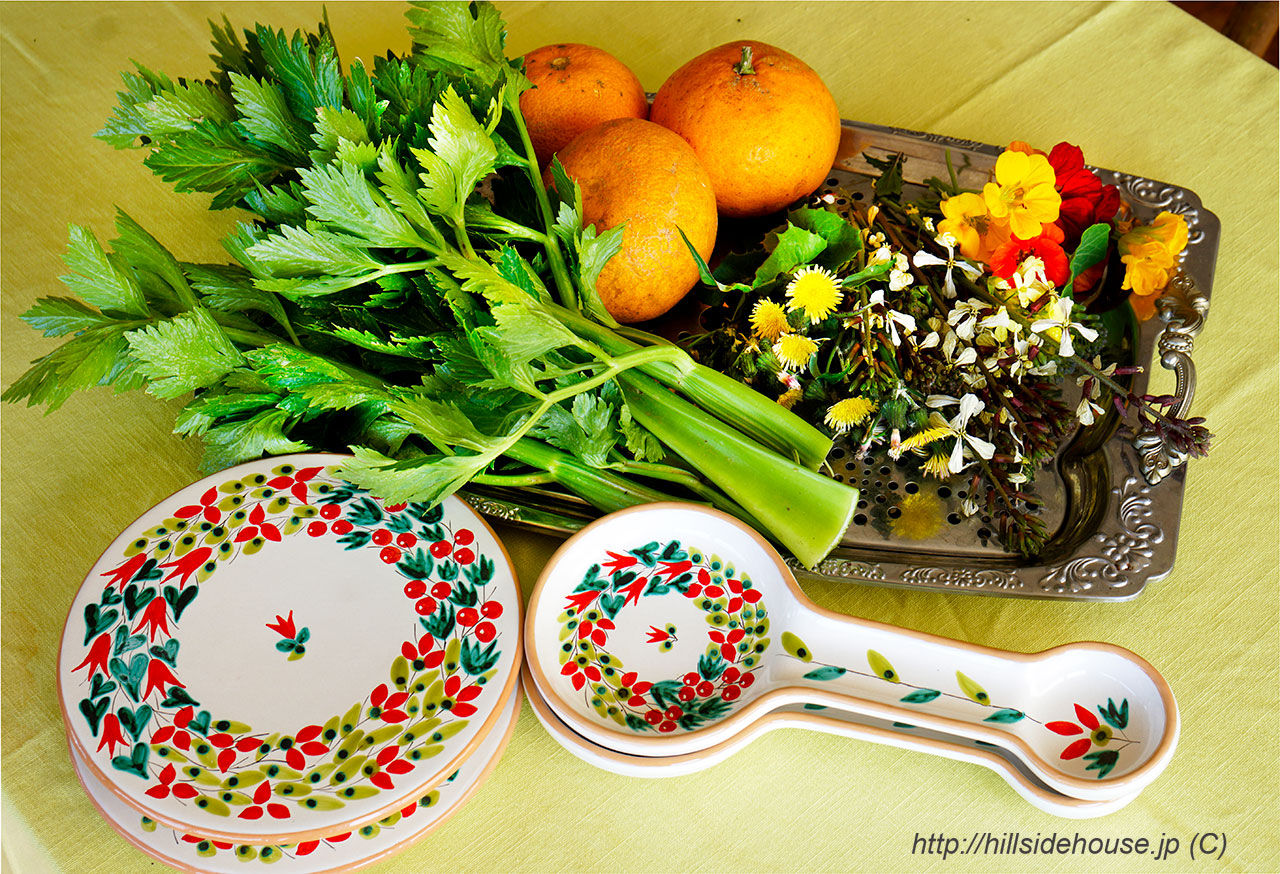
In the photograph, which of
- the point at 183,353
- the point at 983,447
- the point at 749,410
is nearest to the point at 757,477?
the point at 749,410

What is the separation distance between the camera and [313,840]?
475mm

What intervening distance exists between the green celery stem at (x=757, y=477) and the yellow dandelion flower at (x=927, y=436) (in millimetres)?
57

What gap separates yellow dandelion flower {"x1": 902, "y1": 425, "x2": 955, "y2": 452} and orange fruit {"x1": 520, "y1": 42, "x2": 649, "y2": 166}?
0.34 m

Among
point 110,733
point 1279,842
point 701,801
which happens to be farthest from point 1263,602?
point 110,733

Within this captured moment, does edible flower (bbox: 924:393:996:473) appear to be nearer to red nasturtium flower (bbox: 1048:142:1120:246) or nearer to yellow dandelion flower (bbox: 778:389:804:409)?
yellow dandelion flower (bbox: 778:389:804:409)

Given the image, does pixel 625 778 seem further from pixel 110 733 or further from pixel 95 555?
pixel 95 555

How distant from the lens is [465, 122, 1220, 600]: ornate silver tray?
61cm

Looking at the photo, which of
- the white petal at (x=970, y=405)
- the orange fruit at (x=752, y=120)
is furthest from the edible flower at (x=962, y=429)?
the orange fruit at (x=752, y=120)

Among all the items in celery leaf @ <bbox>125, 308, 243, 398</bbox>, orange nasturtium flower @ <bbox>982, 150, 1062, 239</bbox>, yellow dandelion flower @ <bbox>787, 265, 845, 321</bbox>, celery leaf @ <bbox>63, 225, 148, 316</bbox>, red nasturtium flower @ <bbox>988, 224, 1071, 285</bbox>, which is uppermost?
celery leaf @ <bbox>63, 225, 148, 316</bbox>

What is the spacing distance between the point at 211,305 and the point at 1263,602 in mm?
735

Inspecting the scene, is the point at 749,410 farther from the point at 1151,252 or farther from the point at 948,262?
the point at 1151,252

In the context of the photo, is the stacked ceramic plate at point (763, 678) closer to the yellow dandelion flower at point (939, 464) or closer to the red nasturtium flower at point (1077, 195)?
the yellow dandelion flower at point (939, 464)

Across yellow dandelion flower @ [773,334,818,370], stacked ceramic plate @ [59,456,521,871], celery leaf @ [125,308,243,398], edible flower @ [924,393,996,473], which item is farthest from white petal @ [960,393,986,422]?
celery leaf @ [125,308,243,398]

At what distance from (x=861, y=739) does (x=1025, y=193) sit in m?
0.41
